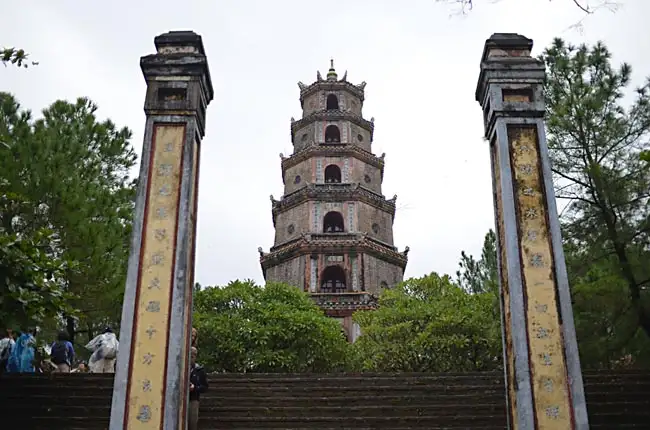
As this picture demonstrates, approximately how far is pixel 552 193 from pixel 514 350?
4.03ft

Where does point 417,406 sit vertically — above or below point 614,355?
below

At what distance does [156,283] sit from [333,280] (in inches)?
666

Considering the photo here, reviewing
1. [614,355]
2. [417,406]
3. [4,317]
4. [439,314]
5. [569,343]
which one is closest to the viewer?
[569,343]

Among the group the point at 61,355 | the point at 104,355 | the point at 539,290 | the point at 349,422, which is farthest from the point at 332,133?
the point at 539,290

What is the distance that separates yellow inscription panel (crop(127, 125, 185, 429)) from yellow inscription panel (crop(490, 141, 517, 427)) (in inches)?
92.0

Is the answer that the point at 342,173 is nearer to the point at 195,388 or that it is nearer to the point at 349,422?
the point at 349,422

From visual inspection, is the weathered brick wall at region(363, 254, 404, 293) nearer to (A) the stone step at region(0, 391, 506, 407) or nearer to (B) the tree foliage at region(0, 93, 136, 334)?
(B) the tree foliage at region(0, 93, 136, 334)

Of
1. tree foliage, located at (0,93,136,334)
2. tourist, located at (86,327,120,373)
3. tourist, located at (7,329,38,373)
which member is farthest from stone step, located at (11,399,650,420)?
tree foliage, located at (0,93,136,334)

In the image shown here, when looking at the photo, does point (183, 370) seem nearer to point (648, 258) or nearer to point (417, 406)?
point (417, 406)

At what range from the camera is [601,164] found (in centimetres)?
895

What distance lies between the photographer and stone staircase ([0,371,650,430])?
7.22m

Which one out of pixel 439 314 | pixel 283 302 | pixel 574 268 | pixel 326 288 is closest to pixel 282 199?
pixel 326 288

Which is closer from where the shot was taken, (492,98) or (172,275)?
(172,275)

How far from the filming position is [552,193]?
18.0 feet
